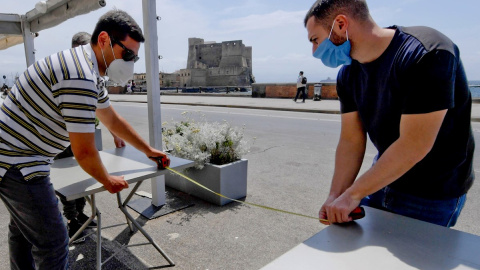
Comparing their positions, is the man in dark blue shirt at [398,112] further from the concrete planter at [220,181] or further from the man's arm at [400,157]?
the concrete planter at [220,181]

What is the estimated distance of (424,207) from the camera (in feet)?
5.05

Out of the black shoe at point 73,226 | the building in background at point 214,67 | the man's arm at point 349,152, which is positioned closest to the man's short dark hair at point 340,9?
the man's arm at point 349,152

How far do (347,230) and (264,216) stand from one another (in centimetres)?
237

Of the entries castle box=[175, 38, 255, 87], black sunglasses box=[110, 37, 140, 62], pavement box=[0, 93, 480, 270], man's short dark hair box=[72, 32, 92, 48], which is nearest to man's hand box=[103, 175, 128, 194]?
black sunglasses box=[110, 37, 140, 62]

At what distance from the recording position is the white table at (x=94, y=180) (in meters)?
1.94

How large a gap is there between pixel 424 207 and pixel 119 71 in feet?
6.58

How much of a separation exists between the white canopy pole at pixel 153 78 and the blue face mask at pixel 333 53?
2.35m

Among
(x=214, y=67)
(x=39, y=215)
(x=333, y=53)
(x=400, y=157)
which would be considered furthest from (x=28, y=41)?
(x=214, y=67)

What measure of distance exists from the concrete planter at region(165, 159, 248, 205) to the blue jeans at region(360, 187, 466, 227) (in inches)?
91.0

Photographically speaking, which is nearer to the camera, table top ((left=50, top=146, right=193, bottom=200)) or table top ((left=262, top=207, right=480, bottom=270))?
table top ((left=262, top=207, right=480, bottom=270))

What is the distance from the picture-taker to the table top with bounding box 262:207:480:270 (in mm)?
1057

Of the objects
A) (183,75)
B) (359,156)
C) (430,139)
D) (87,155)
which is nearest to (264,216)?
(359,156)

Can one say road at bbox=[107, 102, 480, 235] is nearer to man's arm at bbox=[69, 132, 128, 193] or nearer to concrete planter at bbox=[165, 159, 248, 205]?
concrete planter at bbox=[165, 159, 248, 205]

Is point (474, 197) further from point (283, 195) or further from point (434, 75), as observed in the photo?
point (434, 75)
